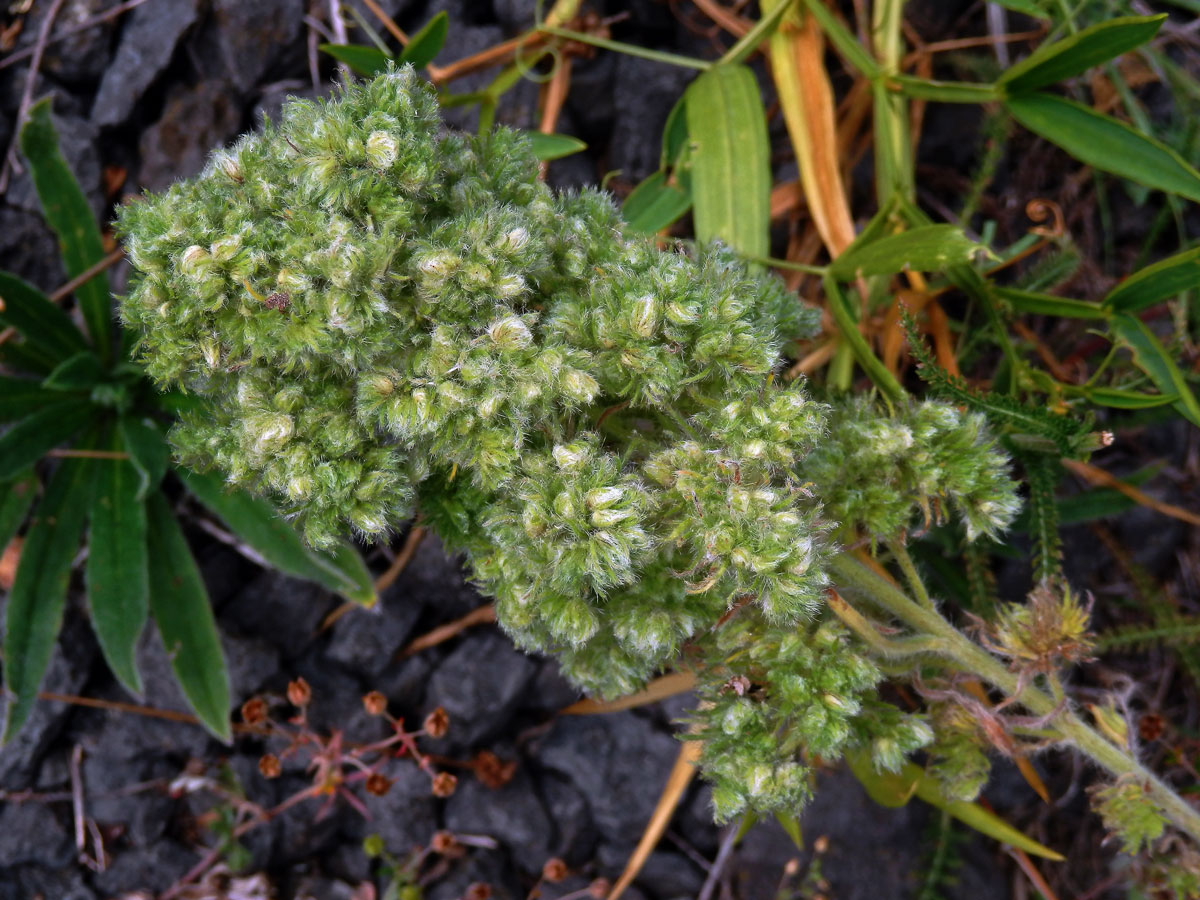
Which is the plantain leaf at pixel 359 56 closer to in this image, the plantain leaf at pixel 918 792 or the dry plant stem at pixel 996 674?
the dry plant stem at pixel 996 674

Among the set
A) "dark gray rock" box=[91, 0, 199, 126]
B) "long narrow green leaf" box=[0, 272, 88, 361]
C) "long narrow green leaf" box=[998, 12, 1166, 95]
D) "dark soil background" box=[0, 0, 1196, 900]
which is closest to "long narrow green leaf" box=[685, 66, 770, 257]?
"dark soil background" box=[0, 0, 1196, 900]

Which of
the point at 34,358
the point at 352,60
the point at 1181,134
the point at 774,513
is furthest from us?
the point at 1181,134

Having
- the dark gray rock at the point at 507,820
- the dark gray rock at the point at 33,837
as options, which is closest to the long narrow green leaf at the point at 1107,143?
Result: the dark gray rock at the point at 507,820

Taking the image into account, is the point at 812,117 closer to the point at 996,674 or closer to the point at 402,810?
the point at 996,674

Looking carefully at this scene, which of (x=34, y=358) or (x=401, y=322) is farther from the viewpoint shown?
(x=34, y=358)

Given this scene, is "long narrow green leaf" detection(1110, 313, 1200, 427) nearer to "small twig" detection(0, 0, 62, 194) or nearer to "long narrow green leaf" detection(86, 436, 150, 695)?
"long narrow green leaf" detection(86, 436, 150, 695)

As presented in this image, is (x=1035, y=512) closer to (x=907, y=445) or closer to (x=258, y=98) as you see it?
(x=907, y=445)

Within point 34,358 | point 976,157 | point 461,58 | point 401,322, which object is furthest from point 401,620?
point 976,157
